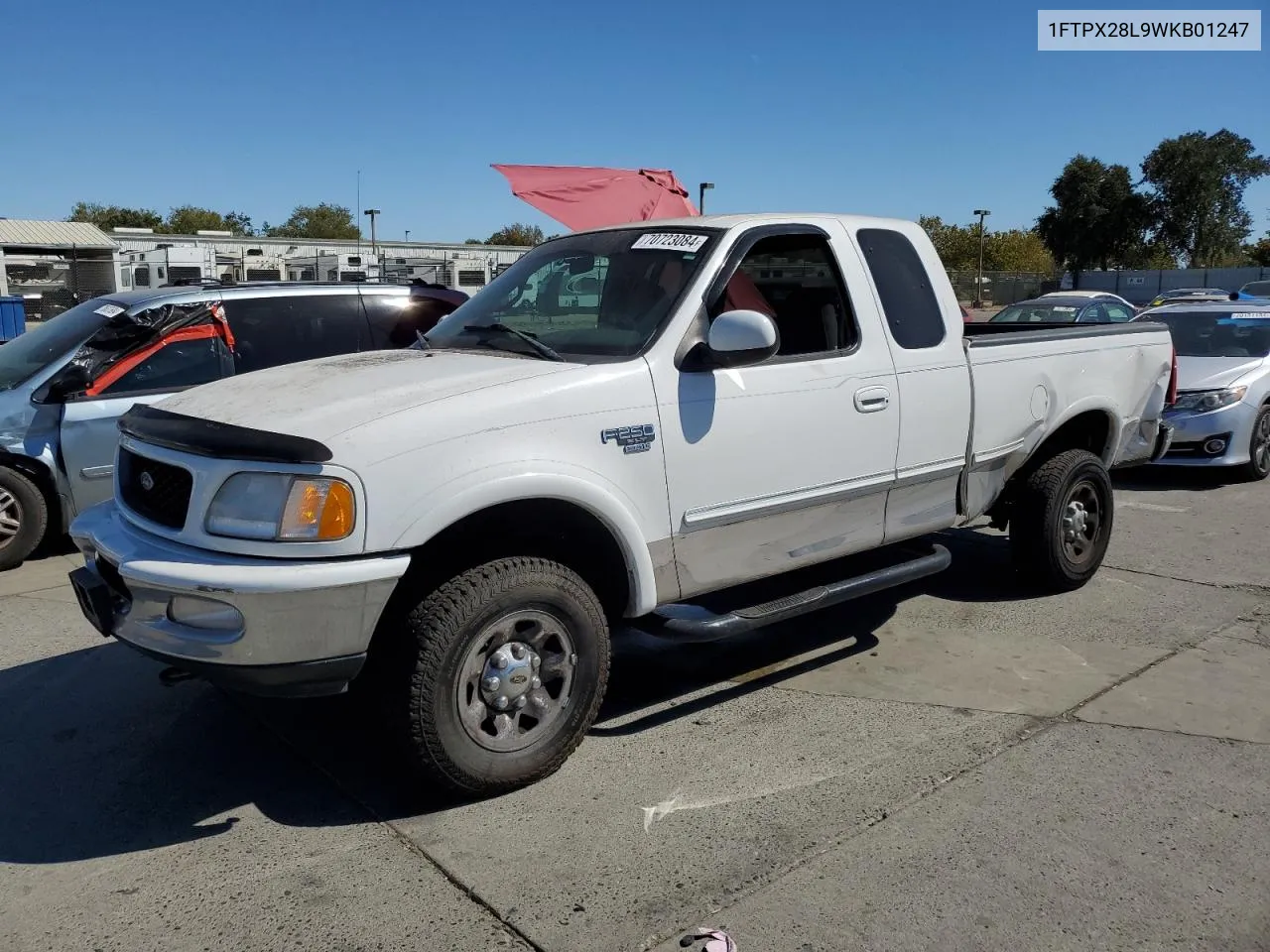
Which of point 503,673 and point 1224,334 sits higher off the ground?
point 1224,334

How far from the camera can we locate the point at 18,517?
6.64 m

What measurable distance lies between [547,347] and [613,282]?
1.55 feet

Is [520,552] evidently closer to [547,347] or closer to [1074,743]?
[547,347]

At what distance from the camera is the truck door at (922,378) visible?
476 cm

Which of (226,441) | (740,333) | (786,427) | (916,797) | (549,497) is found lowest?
(916,797)

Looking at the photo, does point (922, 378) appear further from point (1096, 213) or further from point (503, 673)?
point (1096, 213)

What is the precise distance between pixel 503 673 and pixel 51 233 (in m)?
38.7

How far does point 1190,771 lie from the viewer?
3871 millimetres

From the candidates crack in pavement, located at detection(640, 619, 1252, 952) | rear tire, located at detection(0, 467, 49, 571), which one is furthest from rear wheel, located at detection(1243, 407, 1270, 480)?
rear tire, located at detection(0, 467, 49, 571)

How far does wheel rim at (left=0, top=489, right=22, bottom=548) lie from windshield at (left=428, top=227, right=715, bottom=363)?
3587 millimetres

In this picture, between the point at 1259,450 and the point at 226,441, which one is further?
the point at 1259,450

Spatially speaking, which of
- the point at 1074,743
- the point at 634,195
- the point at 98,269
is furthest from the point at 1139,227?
the point at 1074,743

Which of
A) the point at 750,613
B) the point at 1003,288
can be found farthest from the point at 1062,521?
the point at 1003,288

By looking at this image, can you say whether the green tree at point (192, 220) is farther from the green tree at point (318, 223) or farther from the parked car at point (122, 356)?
the parked car at point (122, 356)
